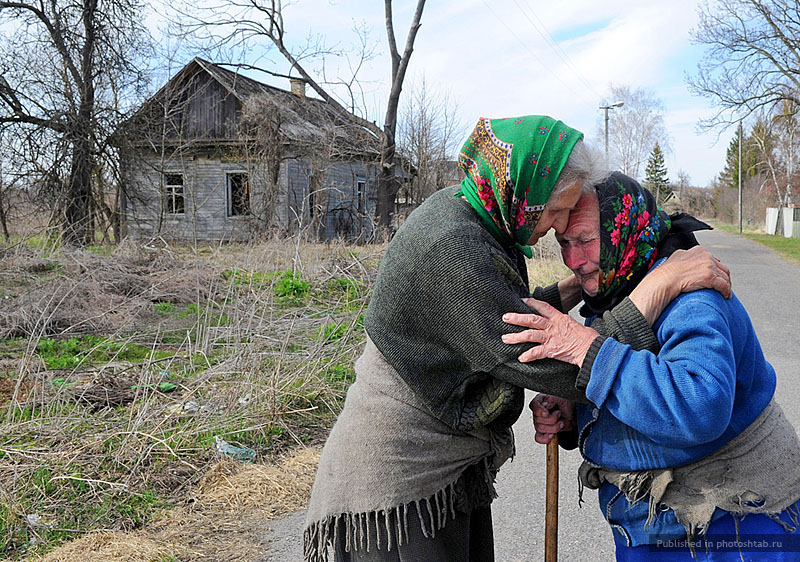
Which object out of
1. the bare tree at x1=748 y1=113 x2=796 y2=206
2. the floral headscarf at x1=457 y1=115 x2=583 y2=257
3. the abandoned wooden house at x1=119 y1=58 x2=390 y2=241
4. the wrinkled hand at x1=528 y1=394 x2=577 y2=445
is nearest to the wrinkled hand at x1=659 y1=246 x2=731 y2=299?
the floral headscarf at x1=457 y1=115 x2=583 y2=257

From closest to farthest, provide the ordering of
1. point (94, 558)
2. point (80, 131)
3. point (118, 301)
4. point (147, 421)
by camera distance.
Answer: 1. point (94, 558)
2. point (147, 421)
3. point (118, 301)
4. point (80, 131)

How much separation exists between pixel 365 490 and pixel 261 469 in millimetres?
2539

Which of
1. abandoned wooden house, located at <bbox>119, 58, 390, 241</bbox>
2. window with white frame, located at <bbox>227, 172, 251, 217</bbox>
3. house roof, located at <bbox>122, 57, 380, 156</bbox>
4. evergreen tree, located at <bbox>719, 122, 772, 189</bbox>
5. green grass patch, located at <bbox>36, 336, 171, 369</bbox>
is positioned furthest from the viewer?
evergreen tree, located at <bbox>719, 122, 772, 189</bbox>

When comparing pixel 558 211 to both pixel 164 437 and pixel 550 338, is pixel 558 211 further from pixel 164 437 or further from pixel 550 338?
pixel 164 437

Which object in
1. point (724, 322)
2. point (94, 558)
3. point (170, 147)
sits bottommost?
point (94, 558)

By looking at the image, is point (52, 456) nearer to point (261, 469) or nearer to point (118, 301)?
point (261, 469)

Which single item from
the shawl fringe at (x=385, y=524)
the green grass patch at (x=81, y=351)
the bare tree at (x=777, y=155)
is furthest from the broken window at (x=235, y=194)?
the bare tree at (x=777, y=155)

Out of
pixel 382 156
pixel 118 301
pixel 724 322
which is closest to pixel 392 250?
pixel 724 322

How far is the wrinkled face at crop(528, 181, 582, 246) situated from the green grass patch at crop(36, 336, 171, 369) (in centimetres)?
550

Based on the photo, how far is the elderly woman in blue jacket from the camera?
62.6 inches

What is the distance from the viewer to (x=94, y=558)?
10.4 feet

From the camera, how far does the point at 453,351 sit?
69.1 inches

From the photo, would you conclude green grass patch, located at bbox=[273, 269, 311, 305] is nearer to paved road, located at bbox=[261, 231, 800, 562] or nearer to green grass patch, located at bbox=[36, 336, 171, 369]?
green grass patch, located at bbox=[36, 336, 171, 369]

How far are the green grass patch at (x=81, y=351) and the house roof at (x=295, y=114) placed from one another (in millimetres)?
12560
